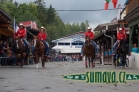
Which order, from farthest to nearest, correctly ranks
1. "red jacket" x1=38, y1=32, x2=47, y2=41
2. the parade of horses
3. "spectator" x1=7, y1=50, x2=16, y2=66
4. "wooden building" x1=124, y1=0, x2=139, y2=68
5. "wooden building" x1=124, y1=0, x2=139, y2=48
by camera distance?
"spectator" x1=7, y1=50, x2=16, y2=66 → "wooden building" x1=124, y1=0, x2=139, y2=48 → "wooden building" x1=124, y1=0, x2=139, y2=68 → "red jacket" x1=38, y1=32, x2=47, y2=41 → the parade of horses

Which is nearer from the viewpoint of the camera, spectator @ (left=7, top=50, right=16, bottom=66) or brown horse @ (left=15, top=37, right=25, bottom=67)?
brown horse @ (left=15, top=37, right=25, bottom=67)

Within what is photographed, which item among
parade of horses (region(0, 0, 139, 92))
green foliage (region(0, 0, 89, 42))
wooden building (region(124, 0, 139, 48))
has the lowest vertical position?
parade of horses (region(0, 0, 139, 92))

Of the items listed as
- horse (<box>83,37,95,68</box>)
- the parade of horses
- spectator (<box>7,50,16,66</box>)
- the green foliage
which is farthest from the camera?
the green foliage

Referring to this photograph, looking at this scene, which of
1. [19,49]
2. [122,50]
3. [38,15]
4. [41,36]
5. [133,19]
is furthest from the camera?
[38,15]

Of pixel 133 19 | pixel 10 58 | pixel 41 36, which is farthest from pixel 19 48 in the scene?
pixel 133 19

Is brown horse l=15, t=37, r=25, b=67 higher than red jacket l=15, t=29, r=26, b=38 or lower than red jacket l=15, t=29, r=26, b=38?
lower

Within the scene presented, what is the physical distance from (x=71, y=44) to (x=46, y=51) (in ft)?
273

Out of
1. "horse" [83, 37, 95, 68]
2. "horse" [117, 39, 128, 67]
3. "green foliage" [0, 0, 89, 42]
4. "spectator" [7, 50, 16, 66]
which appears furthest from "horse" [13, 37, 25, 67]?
"green foliage" [0, 0, 89, 42]

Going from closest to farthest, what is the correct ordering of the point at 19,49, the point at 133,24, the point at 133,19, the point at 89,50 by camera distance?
1. the point at 19,49
2. the point at 89,50
3. the point at 133,19
4. the point at 133,24

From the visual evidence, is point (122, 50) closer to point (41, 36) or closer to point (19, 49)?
point (41, 36)

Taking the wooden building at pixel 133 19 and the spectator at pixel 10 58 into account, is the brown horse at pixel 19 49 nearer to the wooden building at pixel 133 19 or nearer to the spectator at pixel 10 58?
the spectator at pixel 10 58

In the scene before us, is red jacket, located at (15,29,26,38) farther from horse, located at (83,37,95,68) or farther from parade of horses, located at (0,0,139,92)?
horse, located at (83,37,95,68)

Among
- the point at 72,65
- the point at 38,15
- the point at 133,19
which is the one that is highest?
the point at 38,15

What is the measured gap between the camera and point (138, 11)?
26844 mm
